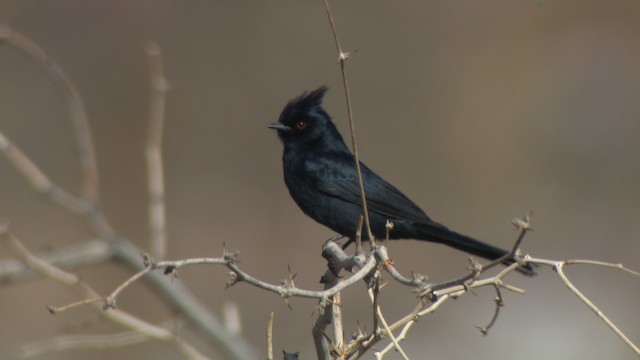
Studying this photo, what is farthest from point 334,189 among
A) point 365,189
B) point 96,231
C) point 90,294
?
point 90,294

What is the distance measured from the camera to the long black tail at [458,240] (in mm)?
5941

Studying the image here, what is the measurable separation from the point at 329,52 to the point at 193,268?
9.74ft

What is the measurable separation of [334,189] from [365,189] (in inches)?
11.6

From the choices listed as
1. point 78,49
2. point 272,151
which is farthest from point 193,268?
point 78,49

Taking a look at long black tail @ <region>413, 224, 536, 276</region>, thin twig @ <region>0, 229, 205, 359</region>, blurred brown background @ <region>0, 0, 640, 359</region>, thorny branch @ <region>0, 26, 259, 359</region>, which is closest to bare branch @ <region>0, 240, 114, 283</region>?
thorny branch @ <region>0, 26, 259, 359</region>

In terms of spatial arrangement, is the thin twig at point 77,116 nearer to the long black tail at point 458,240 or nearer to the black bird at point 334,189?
the black bird at point 334,189

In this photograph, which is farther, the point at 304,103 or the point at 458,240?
the point at 304,103

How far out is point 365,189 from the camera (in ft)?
20.5

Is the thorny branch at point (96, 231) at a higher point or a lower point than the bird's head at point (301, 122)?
lower

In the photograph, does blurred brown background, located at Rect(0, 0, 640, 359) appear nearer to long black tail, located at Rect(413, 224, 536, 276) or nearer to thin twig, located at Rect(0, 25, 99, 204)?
long black tail, located at Rect(413, 224, 536, 276)

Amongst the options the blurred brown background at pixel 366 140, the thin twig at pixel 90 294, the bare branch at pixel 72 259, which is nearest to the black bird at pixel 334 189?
the bare branch at pixel 72 259

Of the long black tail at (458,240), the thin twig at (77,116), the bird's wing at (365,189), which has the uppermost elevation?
the thin twig at (77,116)

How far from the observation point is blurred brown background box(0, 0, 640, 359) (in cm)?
1020

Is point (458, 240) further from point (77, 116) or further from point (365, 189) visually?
point (77, 116)
